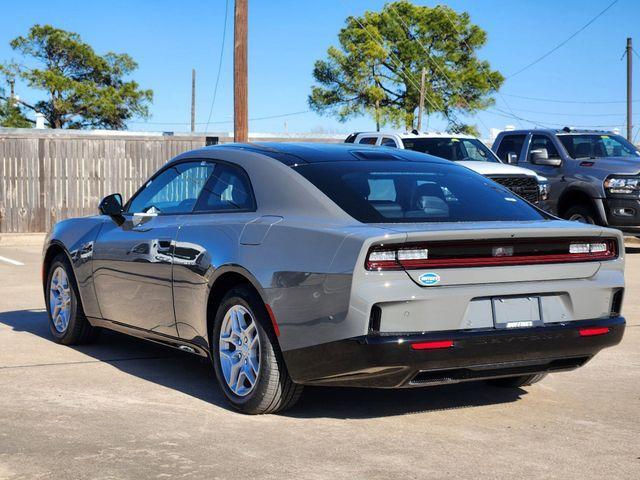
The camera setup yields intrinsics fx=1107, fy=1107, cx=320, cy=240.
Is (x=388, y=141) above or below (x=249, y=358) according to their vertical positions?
above

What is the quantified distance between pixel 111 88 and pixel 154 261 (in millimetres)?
62890

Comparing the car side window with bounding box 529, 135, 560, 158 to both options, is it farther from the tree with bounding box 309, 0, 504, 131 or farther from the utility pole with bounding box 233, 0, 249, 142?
the tree with bounding box 309, 0, 504, 131

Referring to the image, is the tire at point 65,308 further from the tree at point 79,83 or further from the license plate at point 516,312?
the tree at point 79,83

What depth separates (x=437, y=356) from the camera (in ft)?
17.6

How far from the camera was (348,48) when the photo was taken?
7306 centimetres

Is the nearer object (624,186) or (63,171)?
(624,186)

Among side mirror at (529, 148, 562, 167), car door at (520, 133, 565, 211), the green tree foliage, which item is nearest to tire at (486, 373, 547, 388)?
side mirror at (529, 148, 562, 167)

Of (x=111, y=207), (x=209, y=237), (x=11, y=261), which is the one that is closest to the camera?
(x=209, y=237)

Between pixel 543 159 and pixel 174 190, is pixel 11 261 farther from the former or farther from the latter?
pixel 174 190

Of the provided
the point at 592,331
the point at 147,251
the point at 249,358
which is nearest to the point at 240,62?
the point at 147,251

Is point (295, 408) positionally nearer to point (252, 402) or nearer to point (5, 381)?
point (252, 402)

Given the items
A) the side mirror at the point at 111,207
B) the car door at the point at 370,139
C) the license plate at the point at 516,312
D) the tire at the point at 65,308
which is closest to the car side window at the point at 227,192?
the side mirror at the point at 111,207

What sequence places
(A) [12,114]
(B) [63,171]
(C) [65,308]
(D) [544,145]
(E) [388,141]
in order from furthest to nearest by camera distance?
(A) [12,114] → (B) [63,171] → (D) [544,145] → (E) [388,141] → (C) [65,308]

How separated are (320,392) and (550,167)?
12.4 metres
